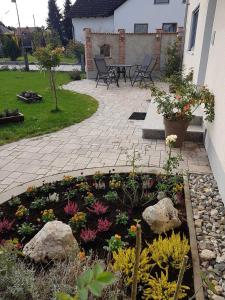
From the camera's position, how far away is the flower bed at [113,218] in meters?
1.99

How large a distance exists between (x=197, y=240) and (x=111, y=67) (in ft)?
29.9

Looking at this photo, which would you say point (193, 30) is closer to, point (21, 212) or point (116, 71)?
point (116, 71)

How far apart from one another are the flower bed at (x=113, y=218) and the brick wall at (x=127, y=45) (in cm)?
924

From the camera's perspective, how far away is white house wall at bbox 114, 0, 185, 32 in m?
18.3

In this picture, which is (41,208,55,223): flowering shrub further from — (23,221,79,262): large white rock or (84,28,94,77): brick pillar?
(84,28,94,77): brick pillar

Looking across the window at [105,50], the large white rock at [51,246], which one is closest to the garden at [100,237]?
the large white rock at [51,246]

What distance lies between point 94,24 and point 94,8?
124cm

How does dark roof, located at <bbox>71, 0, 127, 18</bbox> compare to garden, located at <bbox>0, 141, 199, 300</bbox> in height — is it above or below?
above

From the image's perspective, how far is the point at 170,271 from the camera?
6.77 ft

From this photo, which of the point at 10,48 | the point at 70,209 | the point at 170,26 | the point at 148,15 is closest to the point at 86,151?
the point at 70,209

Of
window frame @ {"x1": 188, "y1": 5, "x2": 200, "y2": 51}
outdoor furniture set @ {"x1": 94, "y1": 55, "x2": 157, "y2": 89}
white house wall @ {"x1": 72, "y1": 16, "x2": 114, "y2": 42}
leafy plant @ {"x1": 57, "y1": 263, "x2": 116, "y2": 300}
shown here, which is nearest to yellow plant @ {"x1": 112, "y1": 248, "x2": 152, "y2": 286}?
leafy plant @ {"x1": 57, "y1": 263, "x2": 116, "y2": 300}

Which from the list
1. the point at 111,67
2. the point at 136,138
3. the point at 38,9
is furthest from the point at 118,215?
the point at 38,9

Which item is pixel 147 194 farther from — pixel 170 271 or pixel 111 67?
pixel 111 67

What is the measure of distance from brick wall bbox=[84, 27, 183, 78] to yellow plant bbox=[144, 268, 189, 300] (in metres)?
10.8
